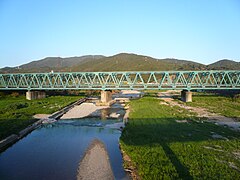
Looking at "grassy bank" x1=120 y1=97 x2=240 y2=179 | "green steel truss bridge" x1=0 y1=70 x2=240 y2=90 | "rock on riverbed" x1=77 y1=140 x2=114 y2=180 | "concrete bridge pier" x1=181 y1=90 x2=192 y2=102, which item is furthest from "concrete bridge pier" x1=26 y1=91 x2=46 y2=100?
"rock on riverbed" x1=77 y1=140 x2=114 y2=180

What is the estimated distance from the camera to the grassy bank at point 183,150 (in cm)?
1241

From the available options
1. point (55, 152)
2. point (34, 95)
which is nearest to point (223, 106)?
point (55, 152)

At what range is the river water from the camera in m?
14.6

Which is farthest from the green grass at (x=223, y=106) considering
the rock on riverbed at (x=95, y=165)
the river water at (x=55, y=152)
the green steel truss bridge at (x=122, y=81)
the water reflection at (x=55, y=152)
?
the rock on riverbed at (x=95, y=165)

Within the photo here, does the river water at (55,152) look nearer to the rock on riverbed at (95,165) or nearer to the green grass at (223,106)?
the rock on riverbed at (95,165)

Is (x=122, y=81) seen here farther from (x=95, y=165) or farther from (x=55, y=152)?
(x=95, y=165)

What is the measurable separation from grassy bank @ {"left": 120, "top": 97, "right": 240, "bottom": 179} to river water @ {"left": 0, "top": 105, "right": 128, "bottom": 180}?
1.66 meters

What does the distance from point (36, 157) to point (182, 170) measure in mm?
10892

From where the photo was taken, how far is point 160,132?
820 inches

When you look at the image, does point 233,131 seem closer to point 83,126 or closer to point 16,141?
point 83,126

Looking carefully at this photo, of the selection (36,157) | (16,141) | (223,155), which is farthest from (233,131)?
(16,141)

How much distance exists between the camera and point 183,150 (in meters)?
15.7

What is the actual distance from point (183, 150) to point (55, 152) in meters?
9.97

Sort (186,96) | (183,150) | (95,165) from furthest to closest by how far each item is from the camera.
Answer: (186,96), (183,150), (95,165)
